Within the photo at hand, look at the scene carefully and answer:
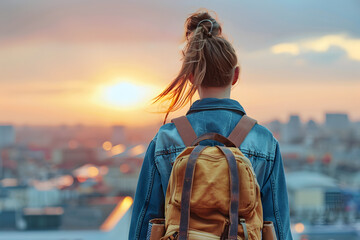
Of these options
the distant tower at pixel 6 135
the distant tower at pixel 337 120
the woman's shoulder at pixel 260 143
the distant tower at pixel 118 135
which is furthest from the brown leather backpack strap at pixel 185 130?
the distant tower at pixel 6 135

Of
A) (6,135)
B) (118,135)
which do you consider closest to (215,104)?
(118,135)

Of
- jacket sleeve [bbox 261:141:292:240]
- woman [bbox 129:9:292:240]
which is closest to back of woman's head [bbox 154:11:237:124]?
woman [bbox 129:9:292:240]

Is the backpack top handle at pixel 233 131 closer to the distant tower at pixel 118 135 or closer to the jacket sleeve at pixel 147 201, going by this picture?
the jacket sleeve at pixel 147 201

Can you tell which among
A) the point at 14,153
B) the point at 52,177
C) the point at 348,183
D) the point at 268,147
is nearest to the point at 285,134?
the point at 348,183

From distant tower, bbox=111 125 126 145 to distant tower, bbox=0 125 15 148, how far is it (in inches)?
186

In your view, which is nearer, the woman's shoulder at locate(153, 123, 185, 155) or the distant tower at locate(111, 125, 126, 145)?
the woman's shoulder at locate(153, 123, 185, 155)

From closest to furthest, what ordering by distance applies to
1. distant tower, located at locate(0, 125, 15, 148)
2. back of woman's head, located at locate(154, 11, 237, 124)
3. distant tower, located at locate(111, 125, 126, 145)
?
back of woman's head, located at locate(154, 11, 237, 124) < distant tower, located at locate(111, 125, 126, 145) < distant tower, located at locate(0, 125, 15, 148)

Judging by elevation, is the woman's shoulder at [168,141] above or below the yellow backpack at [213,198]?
above

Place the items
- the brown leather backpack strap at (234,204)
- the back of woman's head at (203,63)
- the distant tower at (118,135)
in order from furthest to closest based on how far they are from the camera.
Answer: the distant tower at (118,135) < the back of woman's head at (203,63) < the brown leather backpack strap at (234,204)

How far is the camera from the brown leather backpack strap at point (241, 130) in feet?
2.91

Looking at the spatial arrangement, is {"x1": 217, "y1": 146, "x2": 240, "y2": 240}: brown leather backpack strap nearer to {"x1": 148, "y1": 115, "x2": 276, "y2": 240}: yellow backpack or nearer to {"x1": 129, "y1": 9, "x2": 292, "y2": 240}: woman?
{"x1": 148, "y1": 115, "x2": 276, "y2": 240}: yellow backpack

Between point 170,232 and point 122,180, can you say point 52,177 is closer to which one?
point 122,180

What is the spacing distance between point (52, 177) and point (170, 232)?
2180 cm

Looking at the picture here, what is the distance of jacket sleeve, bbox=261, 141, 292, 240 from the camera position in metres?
0.92
